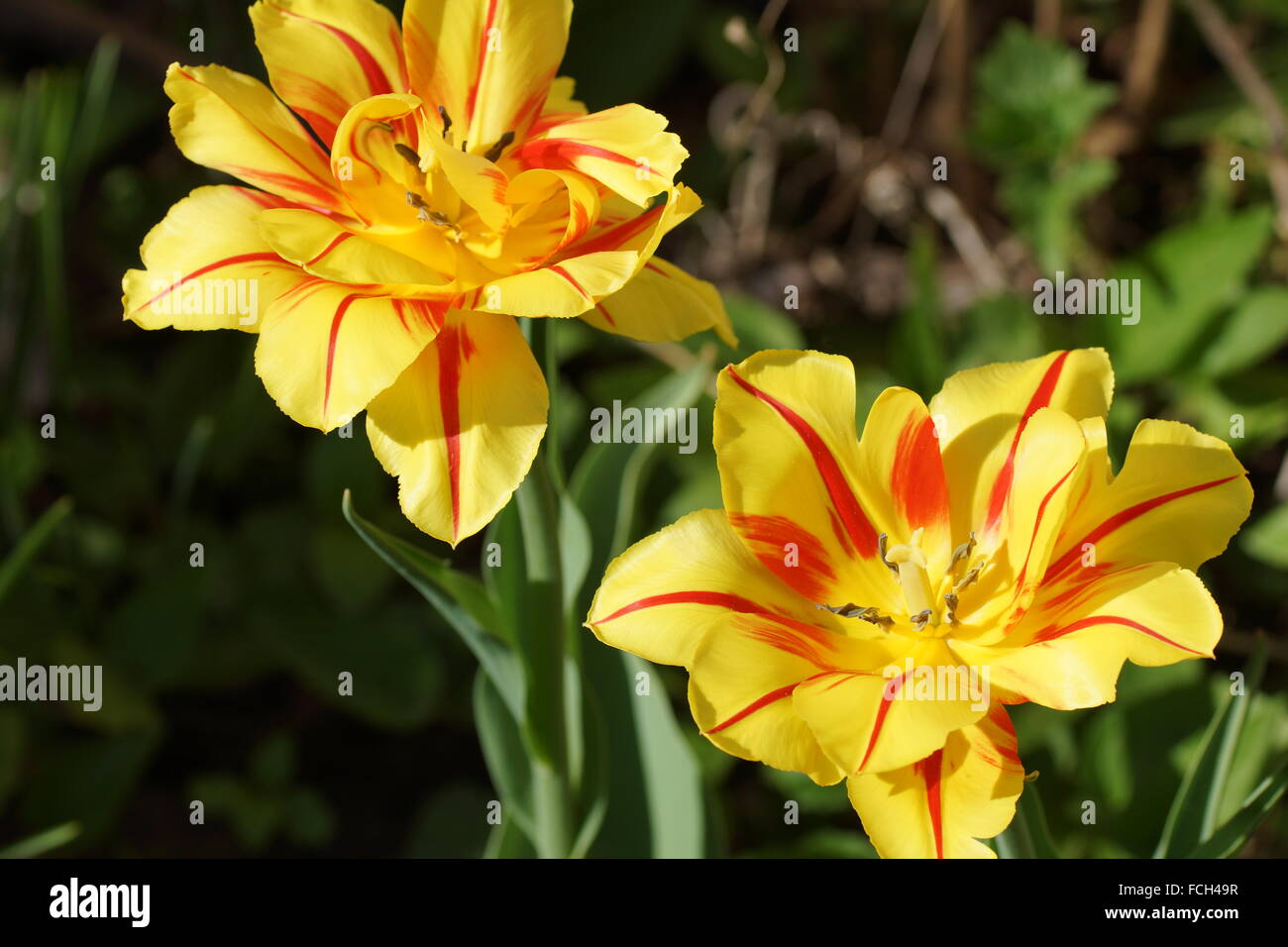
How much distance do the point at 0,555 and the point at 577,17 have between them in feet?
4.24

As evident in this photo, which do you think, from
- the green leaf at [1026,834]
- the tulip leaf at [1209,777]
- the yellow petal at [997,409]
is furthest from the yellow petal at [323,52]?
the tulip leaf at [1209,777]

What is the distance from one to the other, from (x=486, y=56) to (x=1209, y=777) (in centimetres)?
94

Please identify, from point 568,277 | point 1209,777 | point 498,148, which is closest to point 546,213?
point 498,148

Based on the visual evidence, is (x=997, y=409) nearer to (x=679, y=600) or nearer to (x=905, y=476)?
(x=905, y=476)

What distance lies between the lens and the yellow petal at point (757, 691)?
3.10ft

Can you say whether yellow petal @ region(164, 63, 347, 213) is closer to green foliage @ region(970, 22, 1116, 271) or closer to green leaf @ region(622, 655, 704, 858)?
green leaf @ region(622, 655, 704, 858)

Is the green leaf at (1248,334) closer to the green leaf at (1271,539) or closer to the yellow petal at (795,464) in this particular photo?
the green leaf at (1271,539)

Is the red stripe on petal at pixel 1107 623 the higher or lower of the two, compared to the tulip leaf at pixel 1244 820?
higher

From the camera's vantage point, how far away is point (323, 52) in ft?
3.60

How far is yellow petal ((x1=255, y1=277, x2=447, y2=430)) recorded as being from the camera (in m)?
0.92
